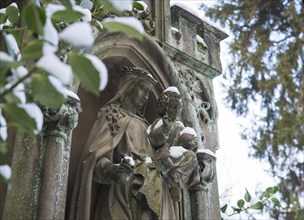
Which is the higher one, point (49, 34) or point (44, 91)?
point (49, 34)

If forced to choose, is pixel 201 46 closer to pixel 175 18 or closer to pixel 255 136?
pixel 175 18

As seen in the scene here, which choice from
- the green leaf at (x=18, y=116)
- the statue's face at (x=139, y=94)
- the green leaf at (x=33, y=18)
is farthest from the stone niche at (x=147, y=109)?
the green leaf at (x=33, y=18)

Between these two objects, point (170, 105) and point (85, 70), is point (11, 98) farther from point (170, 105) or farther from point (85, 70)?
point (170, 105)

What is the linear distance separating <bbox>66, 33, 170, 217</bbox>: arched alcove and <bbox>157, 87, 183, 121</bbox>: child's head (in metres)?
0.60

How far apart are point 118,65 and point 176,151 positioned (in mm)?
1019

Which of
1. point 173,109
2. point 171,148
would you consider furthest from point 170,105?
point 171,148

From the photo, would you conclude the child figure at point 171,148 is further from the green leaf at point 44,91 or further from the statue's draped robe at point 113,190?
the green leaf at point 44,91

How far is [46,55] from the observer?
1.60m

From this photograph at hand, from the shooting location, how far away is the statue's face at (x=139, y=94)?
402 cm

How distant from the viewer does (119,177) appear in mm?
3324

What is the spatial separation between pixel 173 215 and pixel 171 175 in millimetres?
327

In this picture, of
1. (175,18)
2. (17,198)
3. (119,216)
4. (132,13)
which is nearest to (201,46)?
(175,18)

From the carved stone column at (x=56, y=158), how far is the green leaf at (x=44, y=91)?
155cm

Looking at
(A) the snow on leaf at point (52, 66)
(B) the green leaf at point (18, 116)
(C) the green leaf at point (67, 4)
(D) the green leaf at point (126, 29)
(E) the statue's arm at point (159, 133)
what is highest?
(E) the statue's arm at point (159, 133)
